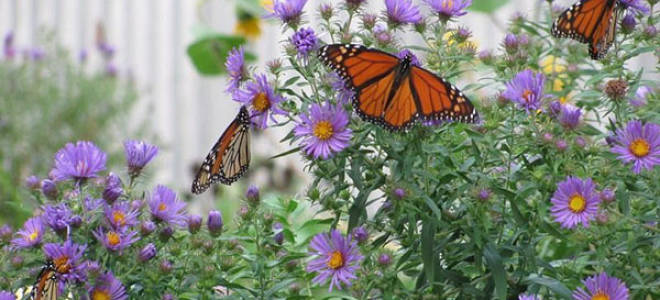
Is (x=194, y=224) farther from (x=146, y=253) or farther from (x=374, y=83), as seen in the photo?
(x=374, y=83)

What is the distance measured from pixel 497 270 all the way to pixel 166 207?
13.1 inches

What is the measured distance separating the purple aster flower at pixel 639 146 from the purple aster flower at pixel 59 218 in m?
0.51

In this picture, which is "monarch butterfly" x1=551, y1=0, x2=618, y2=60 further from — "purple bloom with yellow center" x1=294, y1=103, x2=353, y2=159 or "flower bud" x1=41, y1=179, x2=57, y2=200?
"flower bud" x1=41, y1=179, x2=57, y2=200

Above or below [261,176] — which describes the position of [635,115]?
above

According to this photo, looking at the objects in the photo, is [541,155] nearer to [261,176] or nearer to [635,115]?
[635,115]

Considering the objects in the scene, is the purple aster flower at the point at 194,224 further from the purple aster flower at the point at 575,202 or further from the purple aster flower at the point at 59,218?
the purple aster flower at the point at 575,202

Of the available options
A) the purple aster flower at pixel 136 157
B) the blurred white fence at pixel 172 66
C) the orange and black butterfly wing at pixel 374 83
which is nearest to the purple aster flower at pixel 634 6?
the orange and black butterfly wing at pixel 374 83

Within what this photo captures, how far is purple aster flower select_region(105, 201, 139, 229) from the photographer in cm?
101

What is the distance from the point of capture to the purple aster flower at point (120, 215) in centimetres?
101

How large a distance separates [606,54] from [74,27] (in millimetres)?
4620

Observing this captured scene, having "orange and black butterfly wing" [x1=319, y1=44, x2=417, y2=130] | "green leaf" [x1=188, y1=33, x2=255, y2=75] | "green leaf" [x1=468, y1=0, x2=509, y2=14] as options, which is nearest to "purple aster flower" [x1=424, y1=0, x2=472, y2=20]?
"orange and black butterfly wing" [x1=319, y1=44, x2=417, y2=130]

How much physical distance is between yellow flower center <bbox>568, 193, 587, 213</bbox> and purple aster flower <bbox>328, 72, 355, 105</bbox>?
213 mm

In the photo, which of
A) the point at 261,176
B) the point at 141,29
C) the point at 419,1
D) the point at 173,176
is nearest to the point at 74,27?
the point at 141,29

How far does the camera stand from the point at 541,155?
1.01m
